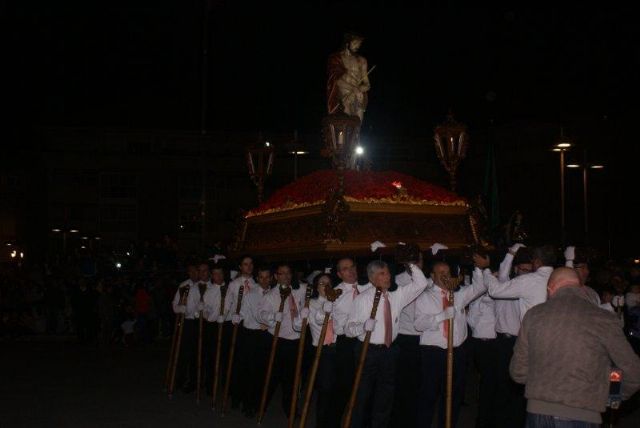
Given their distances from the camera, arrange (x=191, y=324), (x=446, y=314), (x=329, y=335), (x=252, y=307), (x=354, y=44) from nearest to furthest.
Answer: (x=446, y=314), (x=329, y=335), (x=252, y=307), (x=354, y=44), (x=191, y=324)

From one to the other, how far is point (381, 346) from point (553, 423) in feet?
10.4

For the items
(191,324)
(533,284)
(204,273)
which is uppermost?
(204,273)

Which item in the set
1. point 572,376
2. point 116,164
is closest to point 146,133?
point 116,164

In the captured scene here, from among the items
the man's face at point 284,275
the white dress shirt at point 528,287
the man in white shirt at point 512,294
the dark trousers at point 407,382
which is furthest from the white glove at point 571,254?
the man's face at point 284,275

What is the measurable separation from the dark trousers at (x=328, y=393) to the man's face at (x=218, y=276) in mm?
3922

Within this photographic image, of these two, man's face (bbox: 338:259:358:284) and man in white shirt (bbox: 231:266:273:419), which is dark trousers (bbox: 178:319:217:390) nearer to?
man in white shirt (bbox: 231:266:273:419)

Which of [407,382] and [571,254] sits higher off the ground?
[571,254]

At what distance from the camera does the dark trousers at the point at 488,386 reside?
891 centimetres

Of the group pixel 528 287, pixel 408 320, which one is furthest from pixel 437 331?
pixel 528 287

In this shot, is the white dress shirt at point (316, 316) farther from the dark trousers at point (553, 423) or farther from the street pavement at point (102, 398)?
the dark trousers at point (553, 423)

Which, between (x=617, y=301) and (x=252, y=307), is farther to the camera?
(x=617, y=301)

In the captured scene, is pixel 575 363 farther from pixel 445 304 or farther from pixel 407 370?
pixel 407 370

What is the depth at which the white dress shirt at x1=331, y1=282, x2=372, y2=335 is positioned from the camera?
8.56 m

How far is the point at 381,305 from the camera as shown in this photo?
8.23 m
